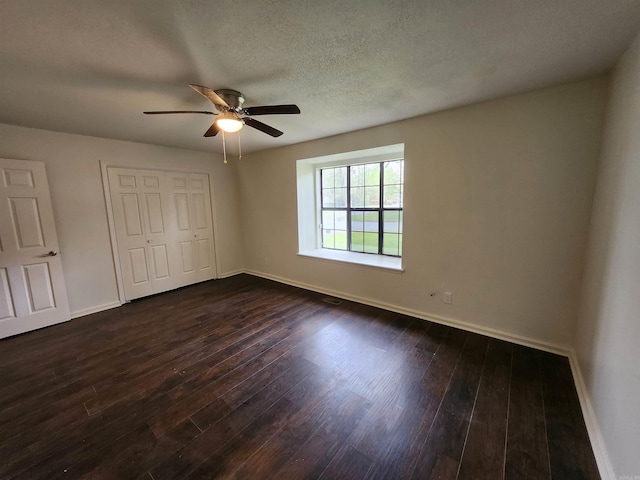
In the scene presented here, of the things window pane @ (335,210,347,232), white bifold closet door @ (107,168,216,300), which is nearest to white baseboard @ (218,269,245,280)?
white bifold closet door @ (107,168,216,300)

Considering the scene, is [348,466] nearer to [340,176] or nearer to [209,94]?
[209,94]

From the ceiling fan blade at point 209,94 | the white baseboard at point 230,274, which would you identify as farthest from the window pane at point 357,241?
the ceiling fan blade at point 209,94

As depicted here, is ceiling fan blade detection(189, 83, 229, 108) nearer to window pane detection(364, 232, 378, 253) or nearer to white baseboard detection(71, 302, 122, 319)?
window pane detection(364, 232, 378, 253)

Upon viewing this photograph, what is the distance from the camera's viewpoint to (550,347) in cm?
227

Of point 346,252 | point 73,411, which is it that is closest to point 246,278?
point 346,252

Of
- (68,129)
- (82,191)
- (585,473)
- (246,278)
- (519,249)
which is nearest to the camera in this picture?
(585,473)

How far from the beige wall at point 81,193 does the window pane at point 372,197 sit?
3233mm

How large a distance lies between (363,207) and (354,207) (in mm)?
173

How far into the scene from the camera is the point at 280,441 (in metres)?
1.49

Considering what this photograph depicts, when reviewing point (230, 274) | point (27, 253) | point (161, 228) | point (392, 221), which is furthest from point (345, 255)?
point (27, 253)

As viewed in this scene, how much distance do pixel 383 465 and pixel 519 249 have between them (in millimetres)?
2119

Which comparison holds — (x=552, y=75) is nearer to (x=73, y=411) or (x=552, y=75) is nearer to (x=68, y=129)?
(x=73, y=411)

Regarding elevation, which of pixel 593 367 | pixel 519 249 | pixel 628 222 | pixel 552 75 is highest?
pixel 552 75

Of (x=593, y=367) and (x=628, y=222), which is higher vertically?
(x=628, y=222)
